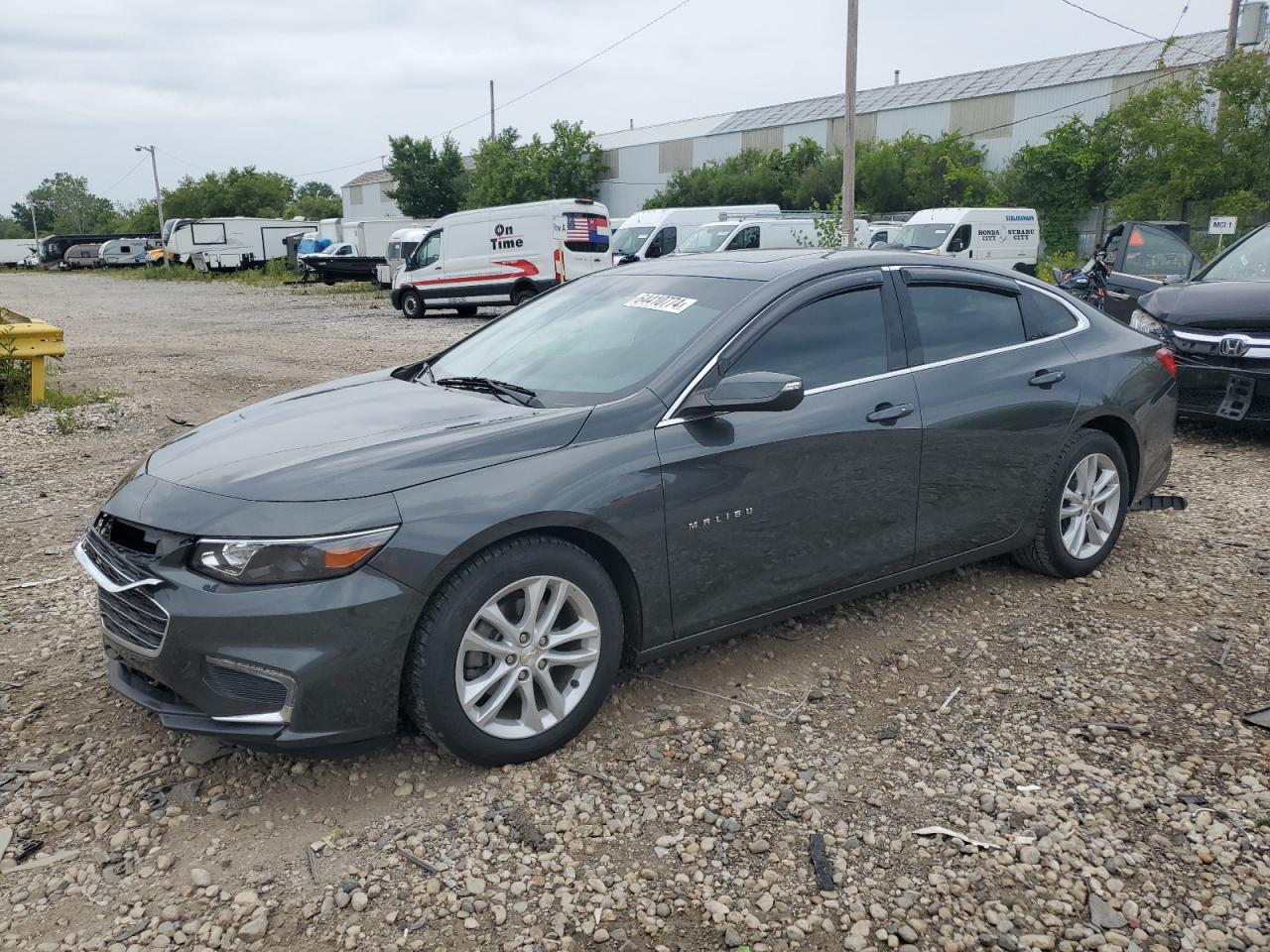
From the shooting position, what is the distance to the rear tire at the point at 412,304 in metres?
23.7

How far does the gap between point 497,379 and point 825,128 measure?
1975 inches

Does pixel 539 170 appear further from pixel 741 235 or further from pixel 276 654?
pixel 276 654

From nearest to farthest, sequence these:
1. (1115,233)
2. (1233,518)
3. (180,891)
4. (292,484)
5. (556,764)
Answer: (180,891) → (292,484) → (556,764) → (1233,518) → (1115,233)

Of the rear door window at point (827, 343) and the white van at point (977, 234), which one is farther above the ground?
the white van at point (977, 234)

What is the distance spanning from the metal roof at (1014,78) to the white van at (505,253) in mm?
25188

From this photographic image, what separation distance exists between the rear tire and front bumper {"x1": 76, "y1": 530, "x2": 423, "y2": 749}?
2128cm

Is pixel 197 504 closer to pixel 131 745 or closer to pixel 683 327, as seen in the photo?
pixel 131 745

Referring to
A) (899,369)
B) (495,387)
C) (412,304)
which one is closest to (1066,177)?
(412,304)

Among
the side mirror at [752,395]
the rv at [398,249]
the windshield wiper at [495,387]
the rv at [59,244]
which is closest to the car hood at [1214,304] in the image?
the side mirror at [752,395]

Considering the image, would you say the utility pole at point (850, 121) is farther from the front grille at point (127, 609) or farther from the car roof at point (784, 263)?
the front grille at point (127, 609)

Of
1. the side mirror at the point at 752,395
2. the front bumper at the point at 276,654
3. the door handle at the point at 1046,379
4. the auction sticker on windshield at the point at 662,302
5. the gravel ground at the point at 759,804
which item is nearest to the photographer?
the gravel ground at the point at 759,804

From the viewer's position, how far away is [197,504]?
3.07 m

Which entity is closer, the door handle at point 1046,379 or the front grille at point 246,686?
the front grille at point 246,686

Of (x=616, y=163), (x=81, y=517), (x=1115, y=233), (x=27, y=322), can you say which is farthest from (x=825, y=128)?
(x=81, y=517)
